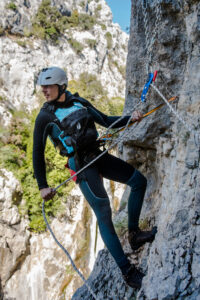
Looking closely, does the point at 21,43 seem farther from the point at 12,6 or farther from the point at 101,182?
the point at 101,182

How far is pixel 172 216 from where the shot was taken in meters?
1.83

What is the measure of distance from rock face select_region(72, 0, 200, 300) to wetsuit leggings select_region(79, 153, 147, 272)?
0.26 metres

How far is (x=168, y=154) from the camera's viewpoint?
2.85m

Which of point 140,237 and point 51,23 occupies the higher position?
point 51,23

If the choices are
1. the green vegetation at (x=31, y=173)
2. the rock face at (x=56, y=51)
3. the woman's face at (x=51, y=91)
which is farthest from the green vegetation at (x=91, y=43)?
the woman's face at (x=51, y=91)

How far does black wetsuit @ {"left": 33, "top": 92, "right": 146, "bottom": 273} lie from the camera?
199 cm

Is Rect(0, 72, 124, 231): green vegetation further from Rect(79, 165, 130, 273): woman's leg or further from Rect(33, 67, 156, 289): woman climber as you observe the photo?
Rect(79, 165, 130, 273): woman's leg

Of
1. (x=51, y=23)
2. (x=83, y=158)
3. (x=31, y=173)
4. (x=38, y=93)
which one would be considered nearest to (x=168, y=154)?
(x=83, y=158)

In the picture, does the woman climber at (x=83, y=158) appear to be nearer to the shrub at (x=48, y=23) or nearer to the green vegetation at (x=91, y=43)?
the shrub at (x=48, y=23)

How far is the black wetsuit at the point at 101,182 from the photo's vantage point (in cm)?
199

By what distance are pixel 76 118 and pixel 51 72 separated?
50 centimetres

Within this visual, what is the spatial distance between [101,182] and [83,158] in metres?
0.28

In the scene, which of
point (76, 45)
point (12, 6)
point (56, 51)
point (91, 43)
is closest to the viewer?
point (12, 6)

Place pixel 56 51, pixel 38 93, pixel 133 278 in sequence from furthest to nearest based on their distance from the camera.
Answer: pixel 56 51
pixel 38 93
pixel 133 278
